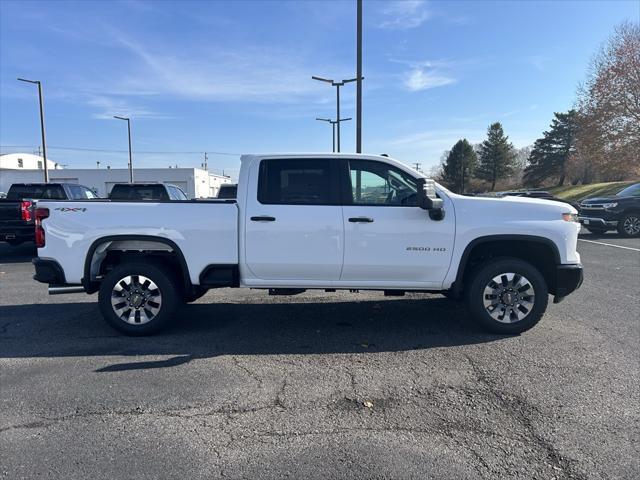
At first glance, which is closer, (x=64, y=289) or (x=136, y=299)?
(x=136, y=299)

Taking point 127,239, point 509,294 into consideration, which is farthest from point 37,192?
point 509,294

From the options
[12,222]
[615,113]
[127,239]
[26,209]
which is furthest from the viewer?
[615,113]

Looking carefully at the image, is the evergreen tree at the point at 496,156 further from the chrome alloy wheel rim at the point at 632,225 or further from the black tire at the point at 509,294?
the black tire at the point at 509,294

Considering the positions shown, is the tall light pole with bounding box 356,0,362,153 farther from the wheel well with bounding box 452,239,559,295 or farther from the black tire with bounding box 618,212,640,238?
the wheel well with bounding box 452,239,559,295

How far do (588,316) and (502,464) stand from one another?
12.9 ft

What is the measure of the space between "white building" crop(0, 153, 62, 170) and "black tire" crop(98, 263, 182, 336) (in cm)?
9077

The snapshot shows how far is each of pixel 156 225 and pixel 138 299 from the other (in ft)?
2.92

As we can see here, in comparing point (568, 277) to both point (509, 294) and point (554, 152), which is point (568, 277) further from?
point (554, 152)

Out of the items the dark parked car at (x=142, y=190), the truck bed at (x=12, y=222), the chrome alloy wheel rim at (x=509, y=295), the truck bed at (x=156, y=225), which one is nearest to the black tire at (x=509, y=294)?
the chrome alloy wheel rim at (x=509, y=295)

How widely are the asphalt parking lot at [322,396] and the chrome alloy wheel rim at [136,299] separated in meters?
0.28

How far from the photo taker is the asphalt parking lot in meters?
2.89

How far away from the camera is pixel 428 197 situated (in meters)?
4.83

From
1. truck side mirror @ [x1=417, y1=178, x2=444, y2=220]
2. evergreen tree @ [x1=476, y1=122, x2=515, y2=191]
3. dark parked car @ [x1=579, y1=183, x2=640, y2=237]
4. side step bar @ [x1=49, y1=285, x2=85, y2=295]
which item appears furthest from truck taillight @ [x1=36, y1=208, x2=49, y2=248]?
evergreen tree @ [x1=476, y1=122, x2=515, y2=191]

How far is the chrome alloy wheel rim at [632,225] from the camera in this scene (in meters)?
15.8
